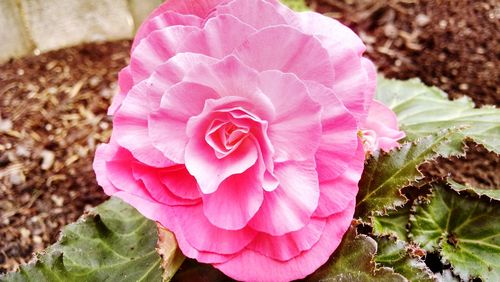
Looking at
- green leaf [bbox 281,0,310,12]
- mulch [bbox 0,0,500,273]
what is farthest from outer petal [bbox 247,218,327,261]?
green leaf [bbox 281,0,310,12]

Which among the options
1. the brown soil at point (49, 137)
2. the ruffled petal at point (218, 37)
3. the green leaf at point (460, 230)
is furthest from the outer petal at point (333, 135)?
the brown soil at point (49, 137)

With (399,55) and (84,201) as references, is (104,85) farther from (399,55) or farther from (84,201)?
(399,55)

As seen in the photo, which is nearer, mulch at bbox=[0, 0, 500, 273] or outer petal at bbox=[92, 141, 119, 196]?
outer petal at bbox=[92, 141, 119, 196]

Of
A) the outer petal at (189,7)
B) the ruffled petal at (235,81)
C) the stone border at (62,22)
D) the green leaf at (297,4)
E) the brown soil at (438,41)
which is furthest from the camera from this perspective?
the green leaf at (297,4)

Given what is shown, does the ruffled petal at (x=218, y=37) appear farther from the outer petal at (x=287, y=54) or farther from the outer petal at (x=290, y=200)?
the outer petal at (x=290, y=200)

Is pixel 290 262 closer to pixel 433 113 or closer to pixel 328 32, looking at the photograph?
pixel 328 32

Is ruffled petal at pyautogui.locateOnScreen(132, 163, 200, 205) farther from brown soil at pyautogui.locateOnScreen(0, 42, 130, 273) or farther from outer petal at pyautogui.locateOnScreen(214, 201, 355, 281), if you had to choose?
brown soil at pyautogui.locateOnScreen(0, 42, 130, 273)

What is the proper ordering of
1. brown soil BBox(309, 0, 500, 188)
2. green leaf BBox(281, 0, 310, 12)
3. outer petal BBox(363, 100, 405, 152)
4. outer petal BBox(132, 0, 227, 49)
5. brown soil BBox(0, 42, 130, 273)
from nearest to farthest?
1. outer petal BBox(132, 0, 227, 49)
2. outer petal BBox(363, 100, 405, 152)
3. brown soil BBox(0, 42, 130, 273)
4. brown soil BBox(309, 0, 500, 188)
5. green leaf BBox(281, 0, 310, 12)
